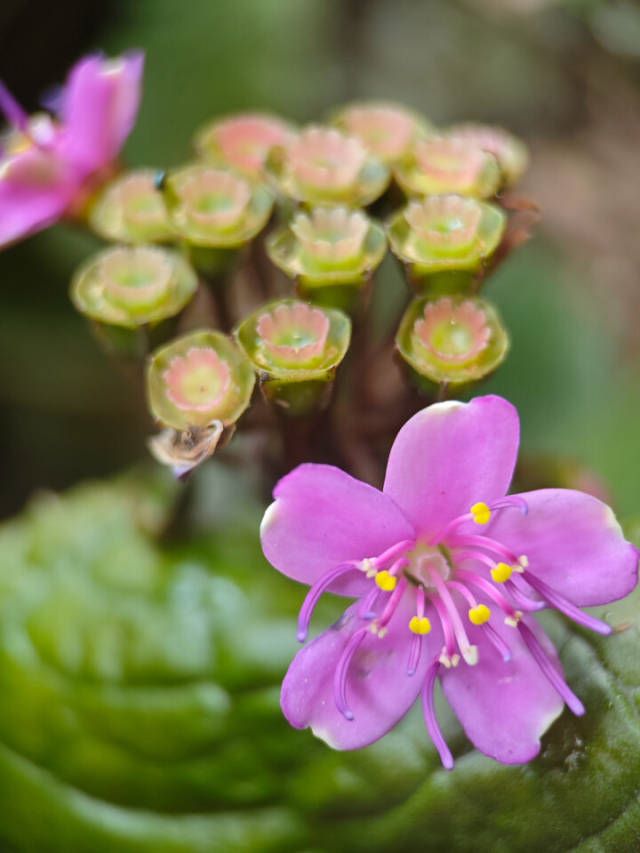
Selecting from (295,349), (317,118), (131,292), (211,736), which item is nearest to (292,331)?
(295,349)

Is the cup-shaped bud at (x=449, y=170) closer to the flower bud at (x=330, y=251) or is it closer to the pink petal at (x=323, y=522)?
the flower bud at (x=330, y=251)

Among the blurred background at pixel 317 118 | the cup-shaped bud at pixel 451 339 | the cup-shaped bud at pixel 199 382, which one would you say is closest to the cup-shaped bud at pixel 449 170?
the cup-shaped bud at pixel 451 339

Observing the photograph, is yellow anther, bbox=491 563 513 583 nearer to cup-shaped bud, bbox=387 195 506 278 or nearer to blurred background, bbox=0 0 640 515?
cup-shaped bud, bbox=387 195 506 278

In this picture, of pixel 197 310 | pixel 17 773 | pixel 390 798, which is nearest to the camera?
pixel 390 798

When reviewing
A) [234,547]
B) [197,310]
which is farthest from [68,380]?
[234,547]

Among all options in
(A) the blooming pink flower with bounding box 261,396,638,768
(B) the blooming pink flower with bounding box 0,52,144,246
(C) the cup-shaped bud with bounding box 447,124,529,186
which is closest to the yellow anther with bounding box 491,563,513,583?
(A) the blooming pink flower with bounding box 261,396,638,768

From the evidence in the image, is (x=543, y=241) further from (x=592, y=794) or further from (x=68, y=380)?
(x=592, y=794)
